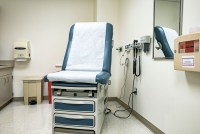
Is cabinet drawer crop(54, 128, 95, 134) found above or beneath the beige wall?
beneath

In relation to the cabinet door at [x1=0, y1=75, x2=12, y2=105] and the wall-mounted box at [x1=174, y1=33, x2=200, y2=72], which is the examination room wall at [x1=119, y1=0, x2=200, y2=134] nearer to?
the wall-mounted box at [x1=174, y1=33, x2=200, y2=72]

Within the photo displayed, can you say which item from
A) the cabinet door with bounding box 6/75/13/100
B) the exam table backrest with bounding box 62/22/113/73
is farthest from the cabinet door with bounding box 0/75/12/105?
the exam table backrest with bounding box 62/22/113/73

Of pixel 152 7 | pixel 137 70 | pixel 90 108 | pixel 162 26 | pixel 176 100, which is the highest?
pixel 152 7

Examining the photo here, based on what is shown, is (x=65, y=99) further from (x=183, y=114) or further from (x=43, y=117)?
(x=183, y=114)

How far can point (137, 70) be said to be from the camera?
9.29ft

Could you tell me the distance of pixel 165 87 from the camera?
2.02 meters

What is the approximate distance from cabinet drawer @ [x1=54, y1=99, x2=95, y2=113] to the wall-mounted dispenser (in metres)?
2.24

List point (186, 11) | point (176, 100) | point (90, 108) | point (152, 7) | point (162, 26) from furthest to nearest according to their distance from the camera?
point (152, 7) → point (162, 26) → point (90, 108) → point (176, 100) → point (186, 11)

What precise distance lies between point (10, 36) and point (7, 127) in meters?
2.32

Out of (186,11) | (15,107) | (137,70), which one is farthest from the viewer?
(15,107)

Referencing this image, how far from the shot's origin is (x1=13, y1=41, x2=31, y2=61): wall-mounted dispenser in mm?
3828

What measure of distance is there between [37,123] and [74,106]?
0.95 m

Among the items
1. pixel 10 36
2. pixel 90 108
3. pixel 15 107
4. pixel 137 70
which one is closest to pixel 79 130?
pixel 90 108

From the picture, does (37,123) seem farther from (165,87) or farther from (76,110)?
(165,87)
